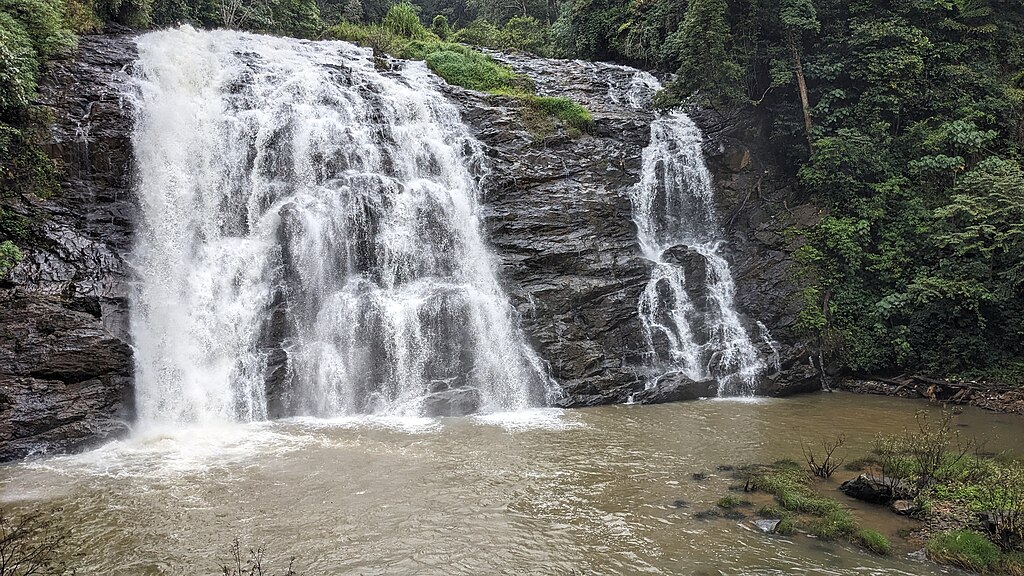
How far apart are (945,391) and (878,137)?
7.77m

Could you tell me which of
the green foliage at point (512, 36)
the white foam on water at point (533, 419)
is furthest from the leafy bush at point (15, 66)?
the green foliage at point (512, 36)

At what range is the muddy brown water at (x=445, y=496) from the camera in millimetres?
6059

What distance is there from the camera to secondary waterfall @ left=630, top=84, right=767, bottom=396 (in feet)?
49.6

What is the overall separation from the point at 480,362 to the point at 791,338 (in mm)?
8622

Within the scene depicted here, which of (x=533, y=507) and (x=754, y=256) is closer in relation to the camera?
(x=533, y=507)

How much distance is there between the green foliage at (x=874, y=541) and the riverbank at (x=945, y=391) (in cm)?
957

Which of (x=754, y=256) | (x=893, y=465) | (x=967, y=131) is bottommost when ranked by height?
(x=893, y=465)

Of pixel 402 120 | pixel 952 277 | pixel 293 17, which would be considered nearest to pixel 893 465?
pixel 952 277

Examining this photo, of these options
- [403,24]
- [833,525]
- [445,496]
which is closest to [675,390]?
[833,525]

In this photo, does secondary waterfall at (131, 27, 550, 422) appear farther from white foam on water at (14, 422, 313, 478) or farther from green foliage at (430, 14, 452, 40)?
green foliage at (430, 14, 452, 40)

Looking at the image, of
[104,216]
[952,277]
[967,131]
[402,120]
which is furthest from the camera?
[402,120]

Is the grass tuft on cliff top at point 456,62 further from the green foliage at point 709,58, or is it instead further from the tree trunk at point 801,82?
the tree trunk at point 801,82

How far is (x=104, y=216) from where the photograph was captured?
41.7ft

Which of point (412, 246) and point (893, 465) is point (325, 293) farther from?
point (893, 465)
